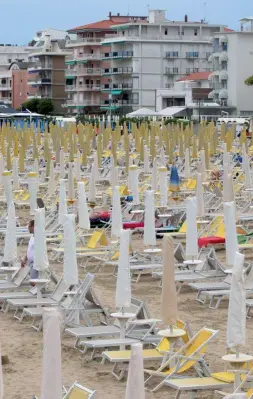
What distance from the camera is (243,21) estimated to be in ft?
302

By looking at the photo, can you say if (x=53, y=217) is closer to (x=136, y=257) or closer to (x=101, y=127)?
(x=136, y=257)

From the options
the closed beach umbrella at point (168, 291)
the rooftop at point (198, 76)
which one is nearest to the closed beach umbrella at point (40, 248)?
the closed beach umbrella at point (168, 291)

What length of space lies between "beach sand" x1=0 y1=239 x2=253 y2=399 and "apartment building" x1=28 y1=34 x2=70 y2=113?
327 ft

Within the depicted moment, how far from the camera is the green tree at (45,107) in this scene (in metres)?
107

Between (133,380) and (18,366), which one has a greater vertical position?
(133,380)

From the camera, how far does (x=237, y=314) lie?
30.8 ft

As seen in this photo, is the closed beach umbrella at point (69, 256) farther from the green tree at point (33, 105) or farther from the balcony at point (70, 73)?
the green tree at point (33, 105)

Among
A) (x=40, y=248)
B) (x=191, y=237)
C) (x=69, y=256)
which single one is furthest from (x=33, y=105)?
(x=69, y=256)

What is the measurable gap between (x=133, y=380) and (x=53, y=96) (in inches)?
4221

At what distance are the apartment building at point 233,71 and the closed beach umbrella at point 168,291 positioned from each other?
7462cm

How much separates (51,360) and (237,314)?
1.98 m

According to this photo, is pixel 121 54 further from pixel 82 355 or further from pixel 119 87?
pixel 82 355

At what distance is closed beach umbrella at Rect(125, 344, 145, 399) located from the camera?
7.55 metres

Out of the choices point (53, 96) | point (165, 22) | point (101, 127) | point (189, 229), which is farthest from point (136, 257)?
point (53, 96)
